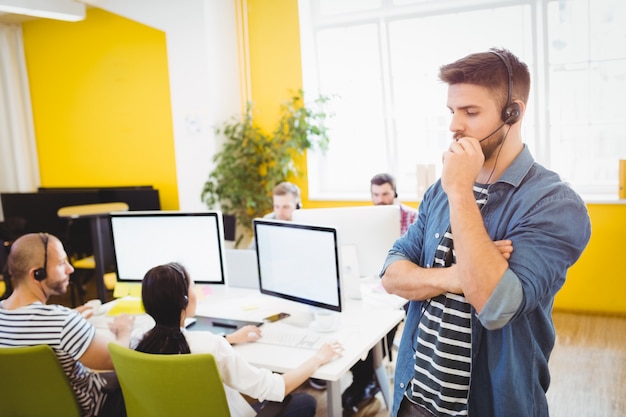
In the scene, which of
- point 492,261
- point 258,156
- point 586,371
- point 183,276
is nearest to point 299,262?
point 183,276

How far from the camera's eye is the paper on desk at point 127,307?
112 inches

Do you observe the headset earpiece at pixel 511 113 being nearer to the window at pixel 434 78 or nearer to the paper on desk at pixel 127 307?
the paper on desk at pixel 127 307

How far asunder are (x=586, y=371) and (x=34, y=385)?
322cm

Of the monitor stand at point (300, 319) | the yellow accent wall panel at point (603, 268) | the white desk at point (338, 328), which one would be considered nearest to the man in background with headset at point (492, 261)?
the white desk at point (338, 328)

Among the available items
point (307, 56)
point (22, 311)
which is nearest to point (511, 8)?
point (307, 56)

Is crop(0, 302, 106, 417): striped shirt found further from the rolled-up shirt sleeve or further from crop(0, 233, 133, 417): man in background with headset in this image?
the rolled-up shirt sleeve

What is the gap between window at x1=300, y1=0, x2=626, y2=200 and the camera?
4.54 m

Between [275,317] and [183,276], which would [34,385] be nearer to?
[183,276]

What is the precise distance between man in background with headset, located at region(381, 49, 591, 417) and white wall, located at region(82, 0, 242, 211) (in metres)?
4.12

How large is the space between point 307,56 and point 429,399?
14.9ft

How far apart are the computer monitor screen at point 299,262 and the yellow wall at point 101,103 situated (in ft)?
12.1

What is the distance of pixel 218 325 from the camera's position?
2576 millimetres

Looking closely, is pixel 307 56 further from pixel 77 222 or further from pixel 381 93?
pixel 77 222

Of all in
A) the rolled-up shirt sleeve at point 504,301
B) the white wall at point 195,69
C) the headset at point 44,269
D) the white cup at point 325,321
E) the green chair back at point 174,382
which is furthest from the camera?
the white wall at point 195,69
